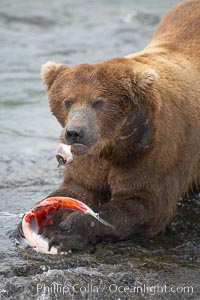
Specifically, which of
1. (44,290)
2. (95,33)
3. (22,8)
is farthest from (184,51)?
(22,8)

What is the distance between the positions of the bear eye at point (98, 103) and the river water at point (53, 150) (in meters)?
1.02

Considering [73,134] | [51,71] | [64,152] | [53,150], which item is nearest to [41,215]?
[64,152]

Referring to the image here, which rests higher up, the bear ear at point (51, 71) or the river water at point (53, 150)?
the bear ear at point (51, 71)

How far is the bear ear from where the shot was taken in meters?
6.70

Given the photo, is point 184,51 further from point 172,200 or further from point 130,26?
point 130,26

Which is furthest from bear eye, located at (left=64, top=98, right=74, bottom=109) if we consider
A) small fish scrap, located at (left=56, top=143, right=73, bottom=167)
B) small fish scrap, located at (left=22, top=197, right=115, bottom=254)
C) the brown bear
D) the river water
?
the river water

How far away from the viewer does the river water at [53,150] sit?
5863 millimetres

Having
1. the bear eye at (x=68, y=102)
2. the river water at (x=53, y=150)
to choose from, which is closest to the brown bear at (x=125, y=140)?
the bear eye at (x=68, y=102)

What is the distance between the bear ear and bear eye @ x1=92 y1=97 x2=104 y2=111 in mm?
508

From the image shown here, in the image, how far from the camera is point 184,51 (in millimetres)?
7562

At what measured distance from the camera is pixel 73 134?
6.06m

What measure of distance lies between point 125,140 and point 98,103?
14.5 inches

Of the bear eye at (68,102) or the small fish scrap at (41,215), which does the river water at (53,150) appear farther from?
the bear eye at (68,102)

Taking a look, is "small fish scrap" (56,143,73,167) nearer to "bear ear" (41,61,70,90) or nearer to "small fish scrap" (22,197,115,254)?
"small fish scrap" (22,197,115,254)
